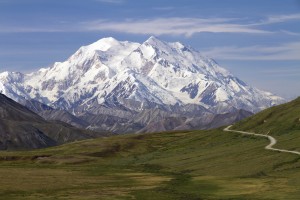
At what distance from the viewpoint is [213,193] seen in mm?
114812

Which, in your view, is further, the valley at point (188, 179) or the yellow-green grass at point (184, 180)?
the valley at point (188, 179)

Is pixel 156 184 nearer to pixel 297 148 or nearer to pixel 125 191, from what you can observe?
pixel 125 191

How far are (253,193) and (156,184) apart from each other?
111 ft

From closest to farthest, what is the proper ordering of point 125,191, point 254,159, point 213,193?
point 213,193
point 125,191
point 254,159

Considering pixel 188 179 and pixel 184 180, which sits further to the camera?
pixel 188 179

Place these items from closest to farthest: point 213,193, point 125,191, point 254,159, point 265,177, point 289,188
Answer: point 289,188 → point 213,193 → point 125,191 → point 265,177 → point 254,159

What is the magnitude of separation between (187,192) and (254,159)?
48835 mm

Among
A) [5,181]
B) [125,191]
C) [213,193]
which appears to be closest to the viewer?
[213,193]

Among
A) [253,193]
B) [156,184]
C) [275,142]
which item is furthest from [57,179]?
[275,142]

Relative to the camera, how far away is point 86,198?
110625mm

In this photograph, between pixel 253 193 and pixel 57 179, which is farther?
pixel 57 179

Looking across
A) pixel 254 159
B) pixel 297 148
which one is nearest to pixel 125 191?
pixel 254 159

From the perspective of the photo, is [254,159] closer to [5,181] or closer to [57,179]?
[57,179]

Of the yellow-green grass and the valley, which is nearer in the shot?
the yellow-green grass
